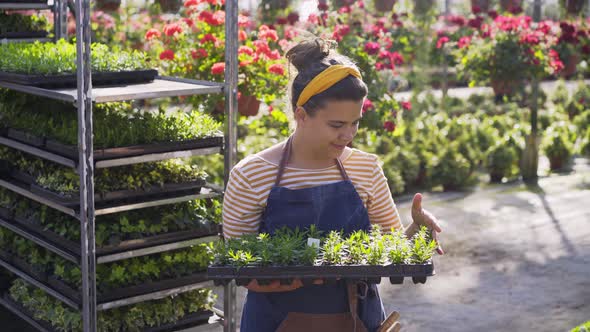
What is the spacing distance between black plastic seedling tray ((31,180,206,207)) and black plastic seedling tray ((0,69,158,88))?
0.51 metres

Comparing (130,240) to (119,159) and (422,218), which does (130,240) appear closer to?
(119,159)

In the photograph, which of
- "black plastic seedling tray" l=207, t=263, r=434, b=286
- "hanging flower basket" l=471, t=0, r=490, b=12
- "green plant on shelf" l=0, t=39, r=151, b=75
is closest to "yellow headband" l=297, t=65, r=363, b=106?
"black plastic seedling tray" l=207, t=263, r=434, b=286

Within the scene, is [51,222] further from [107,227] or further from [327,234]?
[327,234]

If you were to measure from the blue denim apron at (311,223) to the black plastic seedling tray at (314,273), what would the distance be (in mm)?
116

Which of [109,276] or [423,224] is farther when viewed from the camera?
[109,276]

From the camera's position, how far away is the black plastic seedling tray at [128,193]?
416 centimetres

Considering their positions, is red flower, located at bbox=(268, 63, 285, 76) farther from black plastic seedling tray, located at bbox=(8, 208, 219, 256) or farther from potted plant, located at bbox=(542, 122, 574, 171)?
potted plant, located at bbox=(542, 122, 574, 171)

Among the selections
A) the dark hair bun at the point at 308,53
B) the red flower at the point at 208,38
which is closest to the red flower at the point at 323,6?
the red flower at the point at 208,38

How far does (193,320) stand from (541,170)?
613 cm

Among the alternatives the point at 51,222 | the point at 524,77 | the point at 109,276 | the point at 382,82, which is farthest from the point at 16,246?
the point at 524,77

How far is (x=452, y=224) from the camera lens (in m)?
7.69

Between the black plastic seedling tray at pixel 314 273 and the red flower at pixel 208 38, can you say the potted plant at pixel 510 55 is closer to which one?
the red flower at pixel 208 38

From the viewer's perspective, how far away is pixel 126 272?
4.45 meters

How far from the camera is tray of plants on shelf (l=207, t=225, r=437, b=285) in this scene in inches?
102
